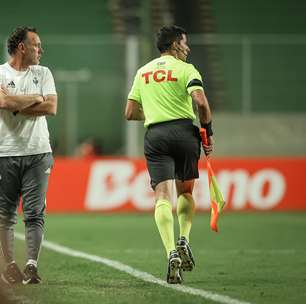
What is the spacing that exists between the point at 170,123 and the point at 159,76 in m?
0.40

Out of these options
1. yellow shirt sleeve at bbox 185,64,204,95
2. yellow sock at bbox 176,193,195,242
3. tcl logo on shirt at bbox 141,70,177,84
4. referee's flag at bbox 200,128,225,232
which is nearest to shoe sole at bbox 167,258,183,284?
yellow sock at bbox 176,193,195,242

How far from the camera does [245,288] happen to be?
Answer: 8094 mm

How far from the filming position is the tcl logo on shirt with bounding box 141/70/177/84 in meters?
8.57

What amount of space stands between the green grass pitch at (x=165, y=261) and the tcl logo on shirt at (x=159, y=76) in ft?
5.55

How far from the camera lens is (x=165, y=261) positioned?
10.4m

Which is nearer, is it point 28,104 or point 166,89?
point 28,104

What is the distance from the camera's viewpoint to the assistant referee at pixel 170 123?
848cm

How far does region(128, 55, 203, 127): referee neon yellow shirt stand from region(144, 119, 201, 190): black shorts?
0.08 metres

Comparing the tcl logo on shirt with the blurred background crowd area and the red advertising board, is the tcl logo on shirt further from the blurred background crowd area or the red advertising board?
the blurred background crowd area

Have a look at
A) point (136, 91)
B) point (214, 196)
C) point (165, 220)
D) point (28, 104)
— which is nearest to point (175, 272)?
point (165, 220)

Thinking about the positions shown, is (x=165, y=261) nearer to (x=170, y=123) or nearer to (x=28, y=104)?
(x=170, y=123)

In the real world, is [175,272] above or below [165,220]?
below

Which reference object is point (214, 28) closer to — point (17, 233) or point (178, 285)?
point (17, 233)

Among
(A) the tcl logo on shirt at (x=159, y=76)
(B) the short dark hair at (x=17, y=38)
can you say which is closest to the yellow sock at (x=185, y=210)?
(A) the tcl logo on shirt at (x=159, y=76)
